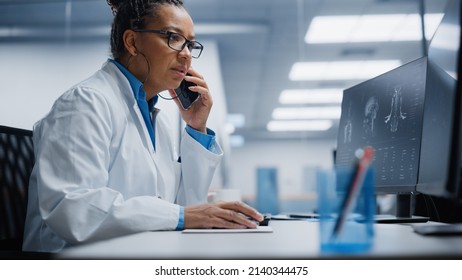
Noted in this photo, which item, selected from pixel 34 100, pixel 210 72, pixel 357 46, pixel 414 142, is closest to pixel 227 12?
pixel 210 72

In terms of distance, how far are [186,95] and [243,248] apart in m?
0.85

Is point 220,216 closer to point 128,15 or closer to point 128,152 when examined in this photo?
point 128,152

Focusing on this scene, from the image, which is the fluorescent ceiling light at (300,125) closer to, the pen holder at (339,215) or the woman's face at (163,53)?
the woman's face at (163,53)

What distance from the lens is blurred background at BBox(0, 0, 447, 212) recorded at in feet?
6.51

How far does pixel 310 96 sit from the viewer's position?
7031mm

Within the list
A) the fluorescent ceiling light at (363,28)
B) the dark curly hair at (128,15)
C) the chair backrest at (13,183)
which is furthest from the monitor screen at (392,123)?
the fluorescent ceiling light at (363,28)

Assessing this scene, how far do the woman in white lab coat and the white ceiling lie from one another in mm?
1102

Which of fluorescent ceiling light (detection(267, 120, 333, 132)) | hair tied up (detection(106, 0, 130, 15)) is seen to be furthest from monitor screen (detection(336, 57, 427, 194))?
fluorescent ceiling light (detection(267, 120, 333, 132))

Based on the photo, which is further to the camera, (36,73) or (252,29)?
(252,29)

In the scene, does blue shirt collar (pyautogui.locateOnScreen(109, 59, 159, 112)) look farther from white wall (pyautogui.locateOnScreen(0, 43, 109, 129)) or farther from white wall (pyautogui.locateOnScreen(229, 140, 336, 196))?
white wall (pyautogui.locateOnScreen(229, 140, 336, 196))

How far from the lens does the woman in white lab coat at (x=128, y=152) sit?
749 mm

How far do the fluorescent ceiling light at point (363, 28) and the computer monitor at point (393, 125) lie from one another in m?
2.93

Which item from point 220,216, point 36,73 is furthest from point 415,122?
point 36,73

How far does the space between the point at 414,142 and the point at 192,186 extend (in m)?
0.65
